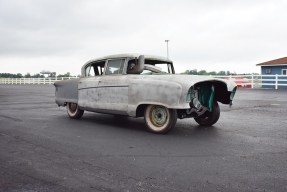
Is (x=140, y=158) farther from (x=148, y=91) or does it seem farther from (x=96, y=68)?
(x=96, y=68)

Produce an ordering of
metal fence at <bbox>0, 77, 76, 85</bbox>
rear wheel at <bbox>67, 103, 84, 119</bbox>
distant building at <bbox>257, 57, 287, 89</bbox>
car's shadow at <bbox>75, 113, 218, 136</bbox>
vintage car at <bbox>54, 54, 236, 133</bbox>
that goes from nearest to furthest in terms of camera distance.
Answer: vintage car at <bbox>54, 54, 236, 133</bbox>
car's shadow at <bbox>75, 113, 218, 136</bbox>
rear wheel at <bbox>67, 103, 84, 119</bbox>
distant building at <bbox>257, 57, 287, 89</bbox>
metal fence at <bbox>0, 77, 76, 85</bbox>

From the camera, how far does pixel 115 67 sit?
7.17 meters

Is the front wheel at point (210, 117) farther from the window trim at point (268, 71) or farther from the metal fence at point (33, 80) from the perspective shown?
the metal fence at point (33, 80)

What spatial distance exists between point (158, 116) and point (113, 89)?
137cm

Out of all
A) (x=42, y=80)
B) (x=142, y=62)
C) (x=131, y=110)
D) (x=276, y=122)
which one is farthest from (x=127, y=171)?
(x=42, y=80)

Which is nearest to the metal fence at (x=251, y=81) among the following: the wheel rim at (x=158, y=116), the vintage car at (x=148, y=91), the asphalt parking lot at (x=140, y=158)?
the vintage car at (x=148, y=91)

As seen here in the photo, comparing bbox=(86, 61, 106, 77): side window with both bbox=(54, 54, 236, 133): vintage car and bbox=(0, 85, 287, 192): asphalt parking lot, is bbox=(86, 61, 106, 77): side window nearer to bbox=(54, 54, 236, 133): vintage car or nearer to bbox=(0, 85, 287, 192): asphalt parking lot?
bbox=(54, 54, 236, 133): vintage car

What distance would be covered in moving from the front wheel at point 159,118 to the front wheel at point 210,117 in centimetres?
145

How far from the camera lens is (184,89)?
554 cm

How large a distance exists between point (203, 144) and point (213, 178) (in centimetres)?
174

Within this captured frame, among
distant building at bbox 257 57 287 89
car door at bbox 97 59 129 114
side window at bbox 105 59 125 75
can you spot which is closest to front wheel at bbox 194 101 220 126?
car door at bbox 97 59 129 114

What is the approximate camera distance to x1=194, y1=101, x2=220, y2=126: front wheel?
6936mm

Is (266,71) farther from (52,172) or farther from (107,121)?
(52,172)

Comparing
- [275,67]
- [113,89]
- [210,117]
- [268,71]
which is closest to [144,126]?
[113,89]
